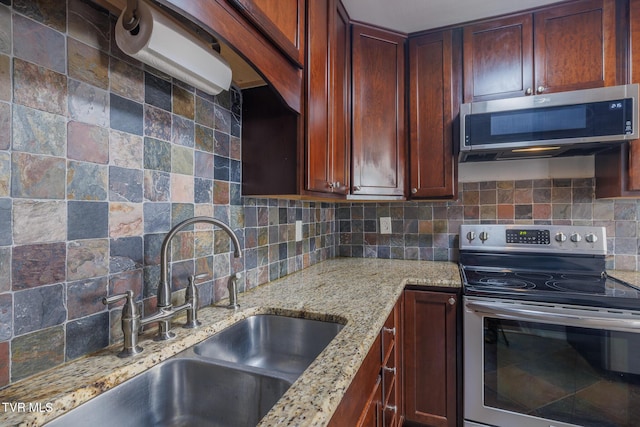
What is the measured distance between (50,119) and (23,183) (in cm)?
16

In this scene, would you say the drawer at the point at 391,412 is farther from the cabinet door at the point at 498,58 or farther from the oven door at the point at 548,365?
the cabinet door at the point at 498,58

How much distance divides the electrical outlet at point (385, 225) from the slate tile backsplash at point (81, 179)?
1467 mm

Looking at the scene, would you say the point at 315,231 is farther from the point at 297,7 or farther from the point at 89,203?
the point at 89,203

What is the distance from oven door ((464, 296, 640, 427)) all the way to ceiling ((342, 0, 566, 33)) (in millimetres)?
1568

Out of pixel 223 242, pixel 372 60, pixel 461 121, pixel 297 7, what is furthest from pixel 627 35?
pixel 223 242

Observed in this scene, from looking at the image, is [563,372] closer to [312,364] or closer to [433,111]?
[312,364]

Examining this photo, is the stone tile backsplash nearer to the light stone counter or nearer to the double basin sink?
the light stone counter

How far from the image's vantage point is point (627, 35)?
1562 millimetres

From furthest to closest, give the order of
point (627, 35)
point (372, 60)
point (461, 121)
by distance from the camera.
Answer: point (372, 60)
point (461, 121)
point (627, 35)

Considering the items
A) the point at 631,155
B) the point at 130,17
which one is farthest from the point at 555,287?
the point at 130,17

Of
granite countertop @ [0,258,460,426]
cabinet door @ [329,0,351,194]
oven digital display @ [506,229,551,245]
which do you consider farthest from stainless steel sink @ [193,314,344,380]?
oven digital display @ [506,229,551,245]

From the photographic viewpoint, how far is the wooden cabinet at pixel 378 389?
78 cm

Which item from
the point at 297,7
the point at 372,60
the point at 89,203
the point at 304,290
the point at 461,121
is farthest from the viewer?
the point at 372,60

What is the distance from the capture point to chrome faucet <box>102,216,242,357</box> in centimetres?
76
